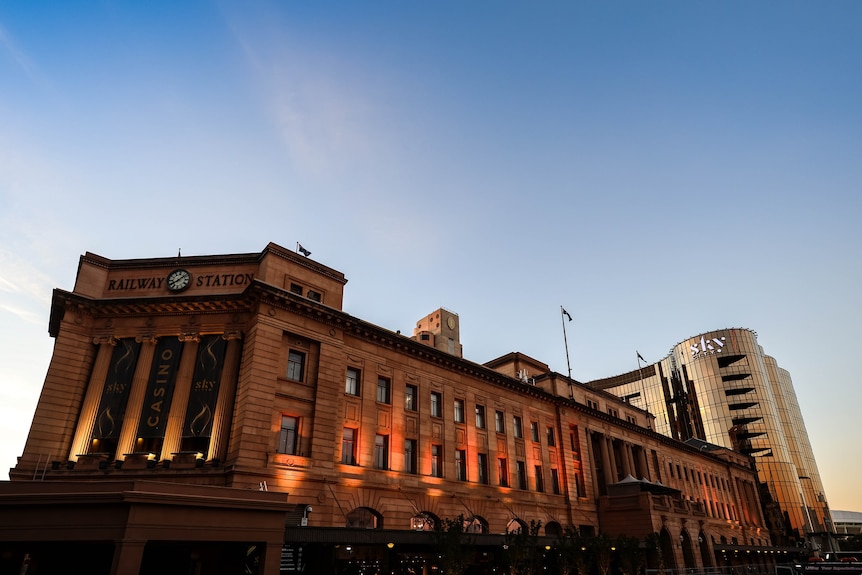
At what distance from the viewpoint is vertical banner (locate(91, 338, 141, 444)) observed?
2945cm

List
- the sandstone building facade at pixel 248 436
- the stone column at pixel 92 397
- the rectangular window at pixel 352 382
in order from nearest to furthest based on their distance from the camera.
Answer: the sandstone building facade at pixel 248 436, the stone column at pixel 92 397, the rectangular window at pixel 352 382

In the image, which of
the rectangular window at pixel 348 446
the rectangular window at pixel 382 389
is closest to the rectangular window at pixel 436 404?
the rectangular window at pixel 382 389

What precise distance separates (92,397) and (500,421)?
97.9 ft

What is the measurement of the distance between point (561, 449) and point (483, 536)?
2061cm

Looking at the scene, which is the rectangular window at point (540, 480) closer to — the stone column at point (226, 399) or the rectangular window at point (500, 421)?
the rectangular window at point (500, 421)

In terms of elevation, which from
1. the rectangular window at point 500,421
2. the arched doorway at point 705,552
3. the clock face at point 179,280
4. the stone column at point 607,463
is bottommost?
the arched doorway at point 705,552

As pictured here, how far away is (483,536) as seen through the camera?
1220 inches

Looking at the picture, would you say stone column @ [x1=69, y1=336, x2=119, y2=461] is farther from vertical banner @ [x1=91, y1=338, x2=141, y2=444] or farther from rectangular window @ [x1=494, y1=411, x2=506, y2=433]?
rectangular window @ [x1=494, y1=411, x2=506, y2=433]

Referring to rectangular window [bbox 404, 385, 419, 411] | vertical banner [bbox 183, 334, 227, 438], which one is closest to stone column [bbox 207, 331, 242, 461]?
vertical banner [bbox 183, 334, 227, 438]

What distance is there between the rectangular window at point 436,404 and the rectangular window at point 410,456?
3444 millimetres

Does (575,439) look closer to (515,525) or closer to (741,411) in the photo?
(515,525)

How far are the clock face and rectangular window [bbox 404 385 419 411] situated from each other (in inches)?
639

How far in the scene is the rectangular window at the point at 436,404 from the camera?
39638 mm

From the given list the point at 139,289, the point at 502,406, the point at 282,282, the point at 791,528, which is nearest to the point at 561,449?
the point at 502,406
